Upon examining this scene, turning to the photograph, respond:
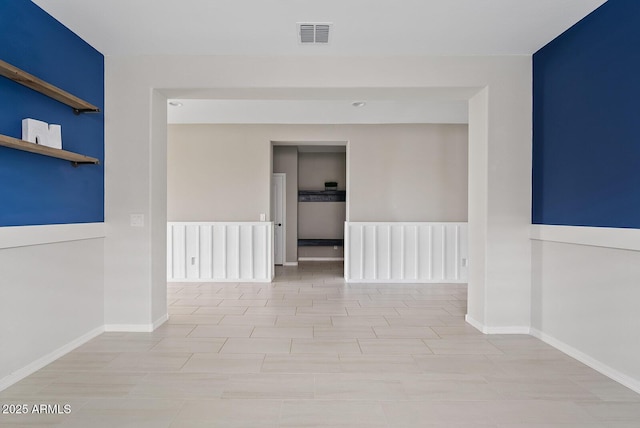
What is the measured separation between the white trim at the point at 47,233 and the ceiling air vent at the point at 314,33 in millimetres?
2491

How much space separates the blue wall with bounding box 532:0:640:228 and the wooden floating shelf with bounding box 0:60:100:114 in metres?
3.93

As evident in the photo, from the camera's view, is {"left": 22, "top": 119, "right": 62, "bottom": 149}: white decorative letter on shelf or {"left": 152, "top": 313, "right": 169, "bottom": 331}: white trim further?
{"left": 152, "top": 313, "right": 169, "bottom": 331}: white trim

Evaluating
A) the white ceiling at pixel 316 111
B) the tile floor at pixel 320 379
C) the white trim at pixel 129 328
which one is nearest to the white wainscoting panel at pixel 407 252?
the white ceiling at pixel 316 111

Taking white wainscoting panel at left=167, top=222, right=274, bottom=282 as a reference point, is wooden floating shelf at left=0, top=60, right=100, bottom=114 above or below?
above

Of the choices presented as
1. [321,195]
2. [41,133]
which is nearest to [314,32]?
[41,133]

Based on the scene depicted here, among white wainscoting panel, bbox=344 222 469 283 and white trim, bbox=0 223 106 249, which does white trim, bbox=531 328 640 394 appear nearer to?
white wainscoting panel, bbox=344 222 469 283

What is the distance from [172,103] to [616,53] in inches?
184

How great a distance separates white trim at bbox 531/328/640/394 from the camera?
→ 2.35 m

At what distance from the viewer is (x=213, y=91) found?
3.59m

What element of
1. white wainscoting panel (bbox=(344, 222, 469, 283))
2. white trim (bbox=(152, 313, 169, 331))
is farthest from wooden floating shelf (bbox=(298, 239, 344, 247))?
white trim (bbox=(152, 313, 169, 331))

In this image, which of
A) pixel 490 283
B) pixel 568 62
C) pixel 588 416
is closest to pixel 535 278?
pixel 490 283

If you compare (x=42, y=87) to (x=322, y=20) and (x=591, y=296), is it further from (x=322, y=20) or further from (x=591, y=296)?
(x=591, y=296)

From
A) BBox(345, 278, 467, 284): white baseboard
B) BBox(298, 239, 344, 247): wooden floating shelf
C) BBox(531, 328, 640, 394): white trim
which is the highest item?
BBox(298, 239, 344, 247): wooden floating shelf

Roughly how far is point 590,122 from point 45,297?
4.33m
